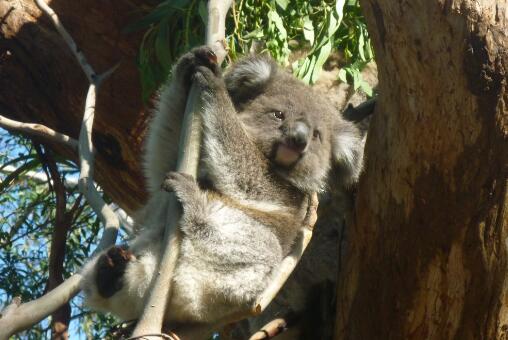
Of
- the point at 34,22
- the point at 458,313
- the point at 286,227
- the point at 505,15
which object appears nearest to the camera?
the point at 505,15

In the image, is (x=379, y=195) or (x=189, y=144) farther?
(x=379, y=195)

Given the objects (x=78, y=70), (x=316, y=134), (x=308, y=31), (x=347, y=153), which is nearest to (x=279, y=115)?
(x=316, y=134)

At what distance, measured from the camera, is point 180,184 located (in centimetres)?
270

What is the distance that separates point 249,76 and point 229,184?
1.93 feet

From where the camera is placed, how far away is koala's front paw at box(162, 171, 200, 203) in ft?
8.81

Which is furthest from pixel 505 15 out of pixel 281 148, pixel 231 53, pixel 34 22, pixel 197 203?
pixel 34 22

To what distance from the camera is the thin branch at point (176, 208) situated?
2.26m

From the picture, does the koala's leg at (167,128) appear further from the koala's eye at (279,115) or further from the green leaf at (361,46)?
the green leaf at (361,46)

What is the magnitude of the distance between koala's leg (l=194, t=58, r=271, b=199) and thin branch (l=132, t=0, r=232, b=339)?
0.43ft

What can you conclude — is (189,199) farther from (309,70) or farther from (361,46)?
(361,46)

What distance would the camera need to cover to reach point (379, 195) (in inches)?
119

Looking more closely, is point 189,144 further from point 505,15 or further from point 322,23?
point 322,23

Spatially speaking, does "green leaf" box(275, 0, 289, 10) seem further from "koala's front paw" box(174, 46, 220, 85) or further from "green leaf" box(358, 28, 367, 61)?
"koala's front paw" box(174, 46, 220, 85)

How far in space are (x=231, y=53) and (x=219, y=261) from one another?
136 centimetres
